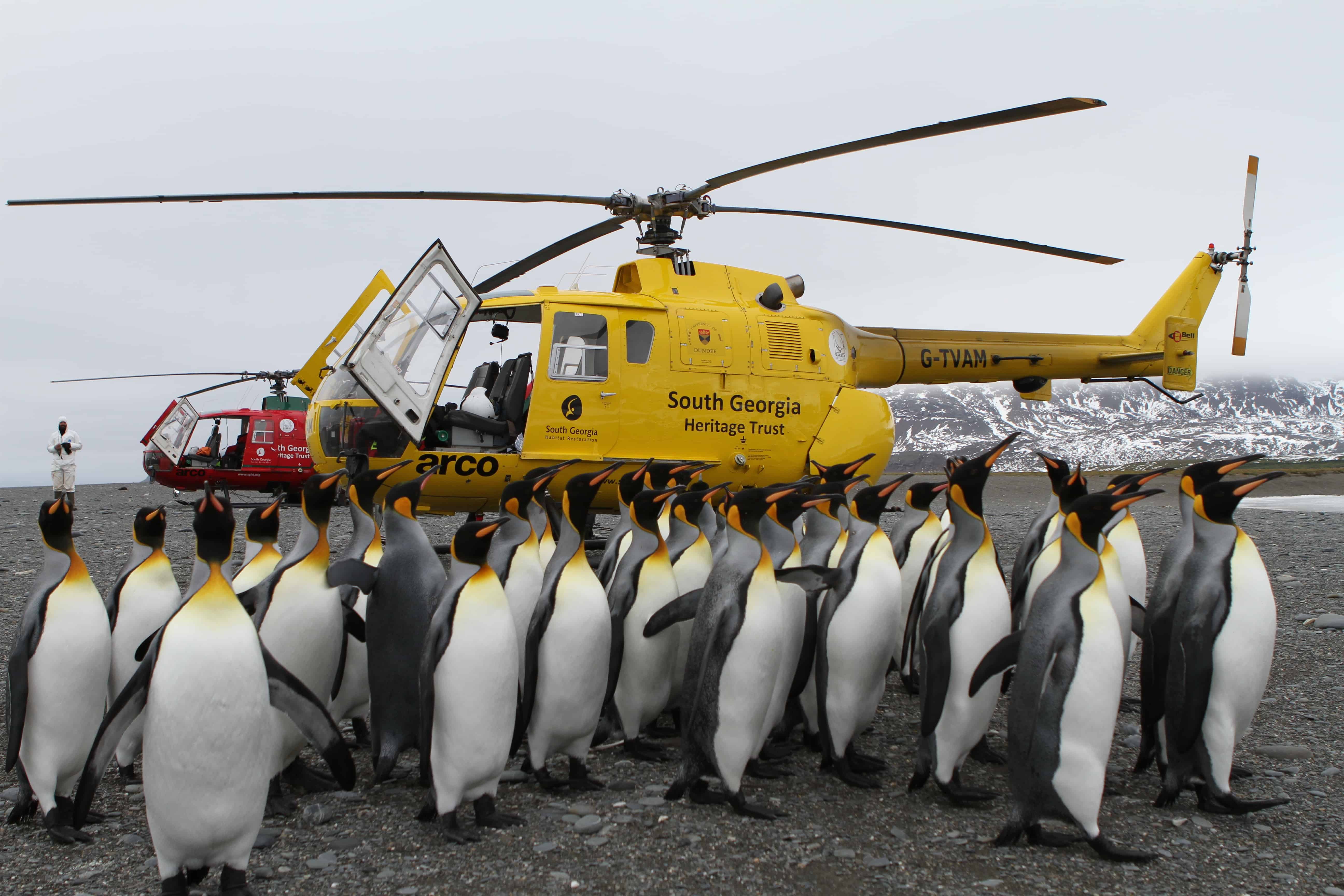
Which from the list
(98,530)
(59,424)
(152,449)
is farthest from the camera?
(152,449)

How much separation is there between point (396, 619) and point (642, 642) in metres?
1.13

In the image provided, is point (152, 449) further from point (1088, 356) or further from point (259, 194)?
point (1088, 356)

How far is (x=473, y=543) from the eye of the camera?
3615mm

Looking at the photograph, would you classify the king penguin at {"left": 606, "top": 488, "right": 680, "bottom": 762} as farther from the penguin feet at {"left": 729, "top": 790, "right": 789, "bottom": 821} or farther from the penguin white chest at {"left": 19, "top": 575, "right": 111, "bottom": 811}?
the penguin white chest at {"left": 19, "top": 575, "right": 111, "bottom": 811}

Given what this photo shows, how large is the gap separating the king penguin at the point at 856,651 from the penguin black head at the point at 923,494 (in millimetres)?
1224

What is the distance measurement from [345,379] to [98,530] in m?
8.99

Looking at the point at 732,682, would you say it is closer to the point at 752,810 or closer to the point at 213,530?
the point at 752,810

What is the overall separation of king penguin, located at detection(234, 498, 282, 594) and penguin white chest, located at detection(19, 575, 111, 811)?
60 cm

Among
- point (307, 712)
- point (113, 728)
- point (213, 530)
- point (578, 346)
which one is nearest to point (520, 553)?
point (307, 712)

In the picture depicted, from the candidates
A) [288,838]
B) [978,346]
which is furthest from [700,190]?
[288,838]

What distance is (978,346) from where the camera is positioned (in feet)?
34.1

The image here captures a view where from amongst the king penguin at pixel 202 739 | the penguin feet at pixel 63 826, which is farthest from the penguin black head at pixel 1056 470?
the penguin feet at pixel 63 826

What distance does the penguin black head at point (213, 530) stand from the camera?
3.08 metres

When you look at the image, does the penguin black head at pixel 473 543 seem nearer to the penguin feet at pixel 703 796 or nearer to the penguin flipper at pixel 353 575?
the penguin flipper at pixel 353 575
